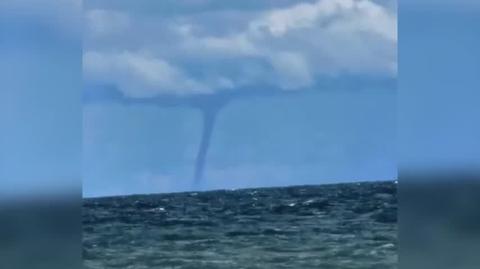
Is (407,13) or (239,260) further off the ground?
(407,13)

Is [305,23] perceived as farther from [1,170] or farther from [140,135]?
[1,170]

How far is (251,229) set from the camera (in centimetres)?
562

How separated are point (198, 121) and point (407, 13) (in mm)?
1381

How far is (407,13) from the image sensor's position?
5434mm

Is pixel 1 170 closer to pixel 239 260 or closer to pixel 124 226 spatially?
pixel 124 226

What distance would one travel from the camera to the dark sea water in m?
5.44

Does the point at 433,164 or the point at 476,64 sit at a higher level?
the point at 476,64

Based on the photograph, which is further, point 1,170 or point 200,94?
point 200,94

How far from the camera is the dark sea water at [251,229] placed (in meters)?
5.44

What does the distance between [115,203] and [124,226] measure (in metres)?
0.25

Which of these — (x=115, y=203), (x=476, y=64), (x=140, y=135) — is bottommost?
(x=115, y=203)

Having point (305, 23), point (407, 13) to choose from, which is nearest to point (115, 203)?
point (305, 23)

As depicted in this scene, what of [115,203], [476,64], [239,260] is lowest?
[239,260]

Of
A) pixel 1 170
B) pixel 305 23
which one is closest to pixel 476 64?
pixel 305 23
